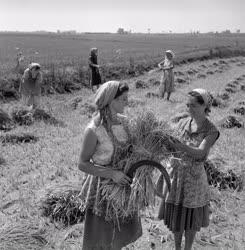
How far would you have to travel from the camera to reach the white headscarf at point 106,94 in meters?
2.85

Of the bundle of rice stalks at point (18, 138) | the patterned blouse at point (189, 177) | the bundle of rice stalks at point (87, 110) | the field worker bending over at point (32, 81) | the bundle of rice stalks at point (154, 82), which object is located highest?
the patterned blouse at point (189, 177)

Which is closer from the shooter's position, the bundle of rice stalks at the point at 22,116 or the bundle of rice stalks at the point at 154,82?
the bundle of rice stalks at the point at 22,116

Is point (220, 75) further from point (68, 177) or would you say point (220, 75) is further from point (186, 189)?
point (186, 189)

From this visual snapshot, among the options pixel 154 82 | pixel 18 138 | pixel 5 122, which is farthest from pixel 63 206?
pixel 154 82

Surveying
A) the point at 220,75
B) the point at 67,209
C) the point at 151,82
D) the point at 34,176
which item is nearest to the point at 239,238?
the point at 67,209

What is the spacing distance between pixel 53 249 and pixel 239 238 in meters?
1.85

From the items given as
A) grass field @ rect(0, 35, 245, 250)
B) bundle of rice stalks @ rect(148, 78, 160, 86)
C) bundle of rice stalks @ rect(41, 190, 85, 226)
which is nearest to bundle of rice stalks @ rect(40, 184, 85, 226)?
bundle of rice stalks @ rect(41, 190, 85, 226)

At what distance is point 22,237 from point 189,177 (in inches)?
60.1

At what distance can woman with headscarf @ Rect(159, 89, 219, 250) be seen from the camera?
3490 millimetres

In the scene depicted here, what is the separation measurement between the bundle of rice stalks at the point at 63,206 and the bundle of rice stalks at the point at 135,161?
1.73 metres

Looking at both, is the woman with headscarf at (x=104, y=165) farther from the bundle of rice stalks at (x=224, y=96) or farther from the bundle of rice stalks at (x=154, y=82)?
the bundle of rice stalks at (x=154, y=82)

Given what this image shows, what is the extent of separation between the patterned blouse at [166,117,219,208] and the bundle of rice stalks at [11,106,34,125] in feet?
20.3

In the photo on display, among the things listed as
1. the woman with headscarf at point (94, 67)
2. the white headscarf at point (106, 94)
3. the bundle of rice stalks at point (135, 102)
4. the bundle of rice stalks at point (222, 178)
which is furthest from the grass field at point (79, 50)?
the white headscarf at point (106, 94)

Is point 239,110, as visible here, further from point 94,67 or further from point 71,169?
point 71,169
